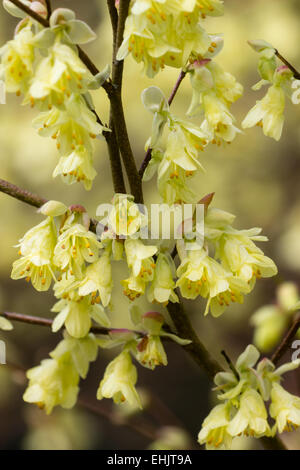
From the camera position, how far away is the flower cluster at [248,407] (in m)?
1.13

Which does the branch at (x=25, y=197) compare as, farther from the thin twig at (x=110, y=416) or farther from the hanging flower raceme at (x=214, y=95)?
the thin twig at (x=110, y=416)

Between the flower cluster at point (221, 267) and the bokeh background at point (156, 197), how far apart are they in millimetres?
1116

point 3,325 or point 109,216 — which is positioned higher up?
point 109,216

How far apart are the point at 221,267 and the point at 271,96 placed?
398mm

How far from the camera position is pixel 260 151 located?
3.25 m

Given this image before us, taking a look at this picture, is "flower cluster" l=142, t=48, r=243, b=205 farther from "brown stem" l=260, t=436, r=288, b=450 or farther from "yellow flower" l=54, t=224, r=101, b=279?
"brown stem" l=260, t=436, r=288, b=450

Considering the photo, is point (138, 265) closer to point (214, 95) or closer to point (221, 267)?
point (221, 267)

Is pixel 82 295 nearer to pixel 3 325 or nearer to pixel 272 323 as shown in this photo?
pixel 3 325

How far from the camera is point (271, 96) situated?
1.23m

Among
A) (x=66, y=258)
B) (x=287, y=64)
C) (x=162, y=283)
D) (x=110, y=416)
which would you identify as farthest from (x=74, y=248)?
(x=110, y=416)

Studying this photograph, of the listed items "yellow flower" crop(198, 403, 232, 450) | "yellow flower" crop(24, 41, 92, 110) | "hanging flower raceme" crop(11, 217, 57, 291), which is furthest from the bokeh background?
"yellow flower" crop(24, 41, 92, 110)

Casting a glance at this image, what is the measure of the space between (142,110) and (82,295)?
1863 millimetres

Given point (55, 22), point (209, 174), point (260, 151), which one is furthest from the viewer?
point (260, 151)
